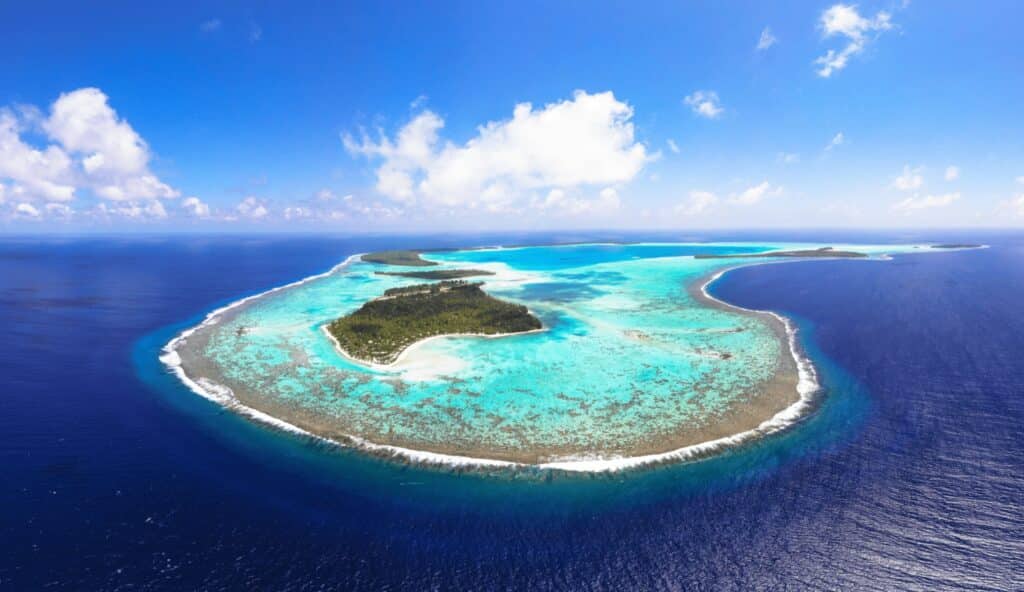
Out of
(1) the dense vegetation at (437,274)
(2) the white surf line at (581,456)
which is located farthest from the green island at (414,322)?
(1) the dense vegetation at (437,274)

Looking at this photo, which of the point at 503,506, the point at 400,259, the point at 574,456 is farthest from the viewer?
the point at 400,259

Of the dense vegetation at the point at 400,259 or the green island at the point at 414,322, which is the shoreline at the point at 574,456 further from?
the dense vegetation at the point at 400,259

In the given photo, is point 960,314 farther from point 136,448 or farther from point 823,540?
point 136,448

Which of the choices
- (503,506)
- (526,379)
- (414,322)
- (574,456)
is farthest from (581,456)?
(414,322)

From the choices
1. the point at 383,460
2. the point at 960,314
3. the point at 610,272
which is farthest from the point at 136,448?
the point at 610,272

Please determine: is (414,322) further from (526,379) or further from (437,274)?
(437,274)

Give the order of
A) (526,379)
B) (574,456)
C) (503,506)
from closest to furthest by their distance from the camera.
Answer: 1. (503,506)
2. (574,456)
3. (526,379)
